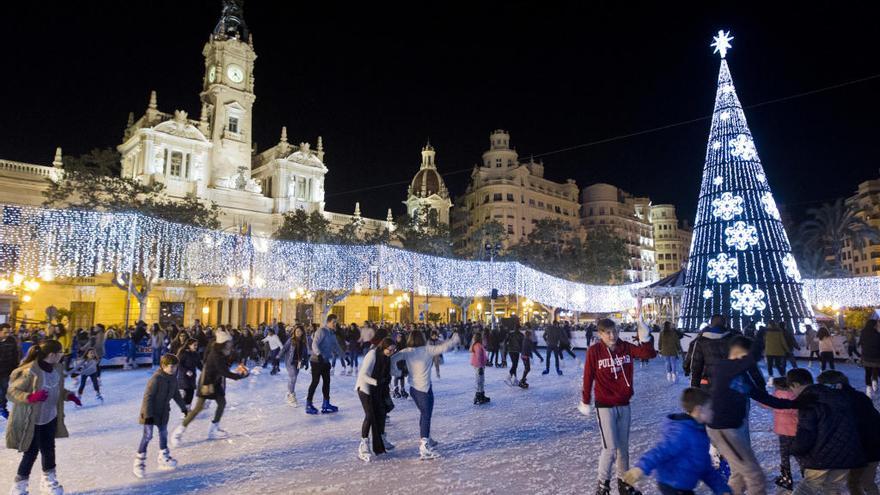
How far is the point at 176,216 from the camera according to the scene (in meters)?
34.8

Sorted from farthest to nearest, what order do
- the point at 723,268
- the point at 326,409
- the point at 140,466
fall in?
the point at 723,268, the point at 326,409, the point at 140,466

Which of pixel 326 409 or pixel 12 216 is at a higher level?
pixel 12 216

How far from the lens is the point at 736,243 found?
21.4m

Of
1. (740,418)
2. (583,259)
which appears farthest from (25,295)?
(583,259)

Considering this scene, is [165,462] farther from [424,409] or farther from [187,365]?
[424,409]

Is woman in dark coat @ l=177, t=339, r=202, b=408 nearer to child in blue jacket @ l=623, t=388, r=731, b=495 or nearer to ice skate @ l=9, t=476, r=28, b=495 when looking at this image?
ice skate @ l=9, t=476, r=28, b=495

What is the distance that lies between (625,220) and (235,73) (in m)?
62.5

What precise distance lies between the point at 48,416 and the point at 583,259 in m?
51.8

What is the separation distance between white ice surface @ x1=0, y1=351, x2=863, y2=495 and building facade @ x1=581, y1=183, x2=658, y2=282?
77.2m

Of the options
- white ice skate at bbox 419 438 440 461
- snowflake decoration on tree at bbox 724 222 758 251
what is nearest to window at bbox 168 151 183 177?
snowflake decoration on tree at bbox 724 222 758 251

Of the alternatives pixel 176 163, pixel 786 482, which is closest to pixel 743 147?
pixel 786 482

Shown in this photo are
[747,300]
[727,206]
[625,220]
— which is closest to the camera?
[747,300]

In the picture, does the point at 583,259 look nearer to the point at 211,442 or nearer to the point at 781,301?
the point at 781,301

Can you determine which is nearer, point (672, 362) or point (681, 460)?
point (681, 460)
